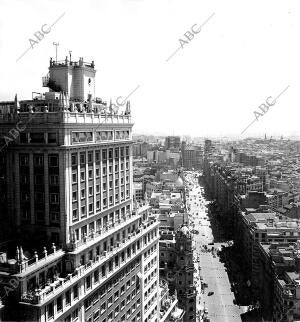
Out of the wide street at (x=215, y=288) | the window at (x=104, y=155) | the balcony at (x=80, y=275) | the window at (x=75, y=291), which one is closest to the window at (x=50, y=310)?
the balcony at (x=80, y=275)

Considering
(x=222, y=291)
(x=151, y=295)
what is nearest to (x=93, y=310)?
(x=151, y=295)

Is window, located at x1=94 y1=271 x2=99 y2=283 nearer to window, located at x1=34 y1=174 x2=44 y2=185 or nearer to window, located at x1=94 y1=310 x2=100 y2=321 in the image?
window, located at x1=94 y1=310 x2=100 y2=321

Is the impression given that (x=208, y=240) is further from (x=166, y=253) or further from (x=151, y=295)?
(x=151, y=295)

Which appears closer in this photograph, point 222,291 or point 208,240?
point 222,291

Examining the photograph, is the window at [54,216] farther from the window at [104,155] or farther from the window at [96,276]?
the window at [104,155]

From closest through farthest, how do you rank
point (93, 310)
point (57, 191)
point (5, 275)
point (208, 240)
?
point (5, 275)
point (57, 191)
point (93, 310)
point (208, 240)

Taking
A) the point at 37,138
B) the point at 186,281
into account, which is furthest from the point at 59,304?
the point at 186,281

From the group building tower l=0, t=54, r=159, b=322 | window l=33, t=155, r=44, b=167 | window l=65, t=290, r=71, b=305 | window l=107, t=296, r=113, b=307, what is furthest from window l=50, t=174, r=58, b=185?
window l=107, t=296, r=113, b=307
